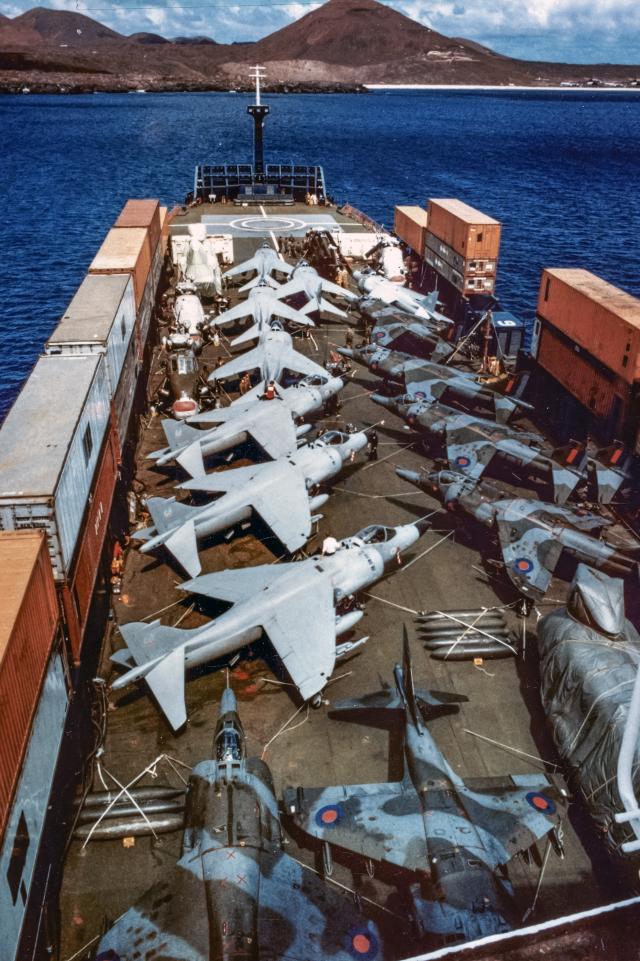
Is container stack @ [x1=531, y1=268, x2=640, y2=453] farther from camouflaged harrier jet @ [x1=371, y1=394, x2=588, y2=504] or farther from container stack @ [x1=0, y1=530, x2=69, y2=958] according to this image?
container stack @ [x1=0, y1=530, x2=69, y2=958]

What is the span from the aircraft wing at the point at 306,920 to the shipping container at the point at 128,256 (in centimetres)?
3432

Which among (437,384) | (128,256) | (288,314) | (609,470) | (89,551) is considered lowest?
(609,470)

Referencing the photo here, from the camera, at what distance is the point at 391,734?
20.8 m

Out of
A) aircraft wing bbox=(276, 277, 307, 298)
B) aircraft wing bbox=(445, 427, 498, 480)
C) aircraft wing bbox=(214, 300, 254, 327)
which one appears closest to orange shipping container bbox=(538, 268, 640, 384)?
aircraft wing bbox=(445, 427, 498, 480)

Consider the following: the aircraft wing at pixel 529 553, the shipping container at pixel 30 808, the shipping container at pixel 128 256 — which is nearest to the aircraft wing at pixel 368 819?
the shipping container at pixel 30 808

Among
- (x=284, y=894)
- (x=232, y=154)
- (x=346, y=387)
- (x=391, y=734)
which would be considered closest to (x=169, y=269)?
(x=346, y=387)

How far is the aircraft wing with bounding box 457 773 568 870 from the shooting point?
16.2 metres

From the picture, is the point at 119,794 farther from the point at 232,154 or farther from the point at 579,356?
the point at 232,154

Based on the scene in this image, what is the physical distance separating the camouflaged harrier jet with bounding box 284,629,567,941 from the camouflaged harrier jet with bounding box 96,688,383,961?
1.21 meters

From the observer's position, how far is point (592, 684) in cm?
1872

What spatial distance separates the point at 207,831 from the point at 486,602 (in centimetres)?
1393

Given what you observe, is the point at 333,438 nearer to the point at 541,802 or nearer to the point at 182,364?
the point at 182,364

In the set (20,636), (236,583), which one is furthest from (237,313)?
(20,636)

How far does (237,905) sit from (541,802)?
26.3ft
